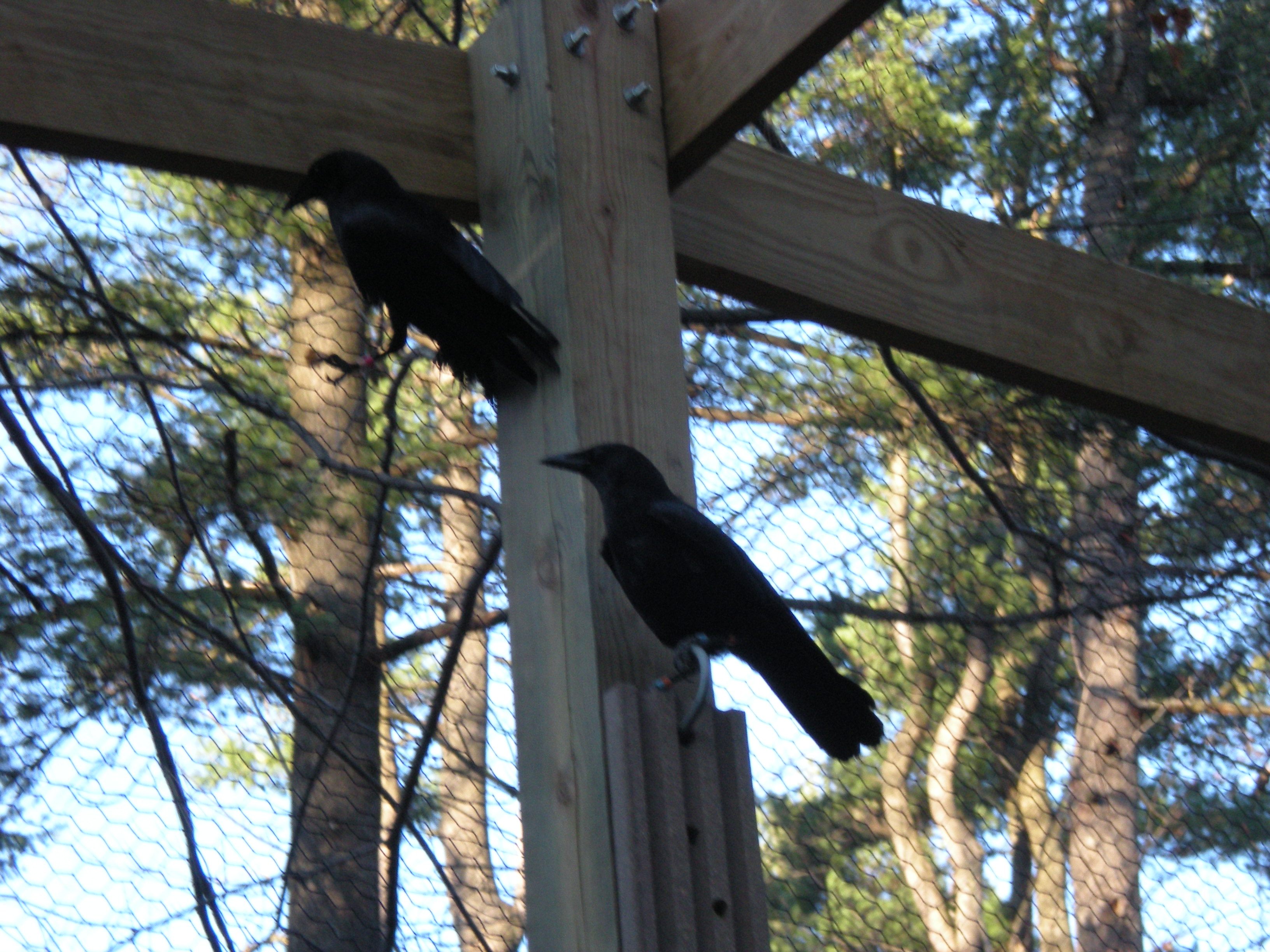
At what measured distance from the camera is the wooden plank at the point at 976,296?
1.72 meters

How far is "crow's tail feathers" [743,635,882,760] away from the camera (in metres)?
1.65

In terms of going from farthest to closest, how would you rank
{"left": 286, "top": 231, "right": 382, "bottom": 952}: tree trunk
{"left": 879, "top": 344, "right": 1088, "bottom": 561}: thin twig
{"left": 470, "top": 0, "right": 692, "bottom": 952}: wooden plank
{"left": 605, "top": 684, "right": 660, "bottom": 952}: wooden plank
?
{"left": 286, "top": 231, "right": 382, "bottom": 952}: tree trunk, {"left": 879, "top": 344, "right": 1088, "bottom": 561}: thin twig, {"left": 470, "top": 0, "right": 692, "bottom": 952}: wooden plank, {"left": 605, "top": 684, "right": 660, "bottom": 952}: wooden plank

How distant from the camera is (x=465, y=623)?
1.95m

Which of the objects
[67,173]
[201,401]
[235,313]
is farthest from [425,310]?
[201,401]

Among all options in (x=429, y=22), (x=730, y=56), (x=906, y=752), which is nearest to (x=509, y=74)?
(x=730, y=56)

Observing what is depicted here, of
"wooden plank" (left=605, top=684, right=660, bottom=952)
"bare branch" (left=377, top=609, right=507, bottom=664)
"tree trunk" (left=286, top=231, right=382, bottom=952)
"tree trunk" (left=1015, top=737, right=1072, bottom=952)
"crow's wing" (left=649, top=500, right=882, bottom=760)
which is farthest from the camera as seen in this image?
"tree trunk" (left=1015, top=737, right=1072, bottom=952)

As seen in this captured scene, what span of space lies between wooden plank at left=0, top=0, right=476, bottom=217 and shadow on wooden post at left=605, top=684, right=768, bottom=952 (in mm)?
700

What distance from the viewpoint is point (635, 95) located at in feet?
5.24

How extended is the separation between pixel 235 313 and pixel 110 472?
0.69m

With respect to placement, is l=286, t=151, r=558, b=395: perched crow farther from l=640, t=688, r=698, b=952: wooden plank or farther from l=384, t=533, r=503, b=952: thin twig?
l=640, t=688, r=698, b=952: wooden plank

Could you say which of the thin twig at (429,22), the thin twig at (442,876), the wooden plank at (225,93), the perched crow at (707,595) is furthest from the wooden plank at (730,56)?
the thin twig at (429,22)

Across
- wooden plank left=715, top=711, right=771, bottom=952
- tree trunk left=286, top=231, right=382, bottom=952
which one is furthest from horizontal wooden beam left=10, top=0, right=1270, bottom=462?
tree trunk left=286, top=231, right=382, bottom=952

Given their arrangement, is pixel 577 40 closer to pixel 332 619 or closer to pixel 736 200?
pixel 736 200

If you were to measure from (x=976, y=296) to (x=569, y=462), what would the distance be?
0.73m
